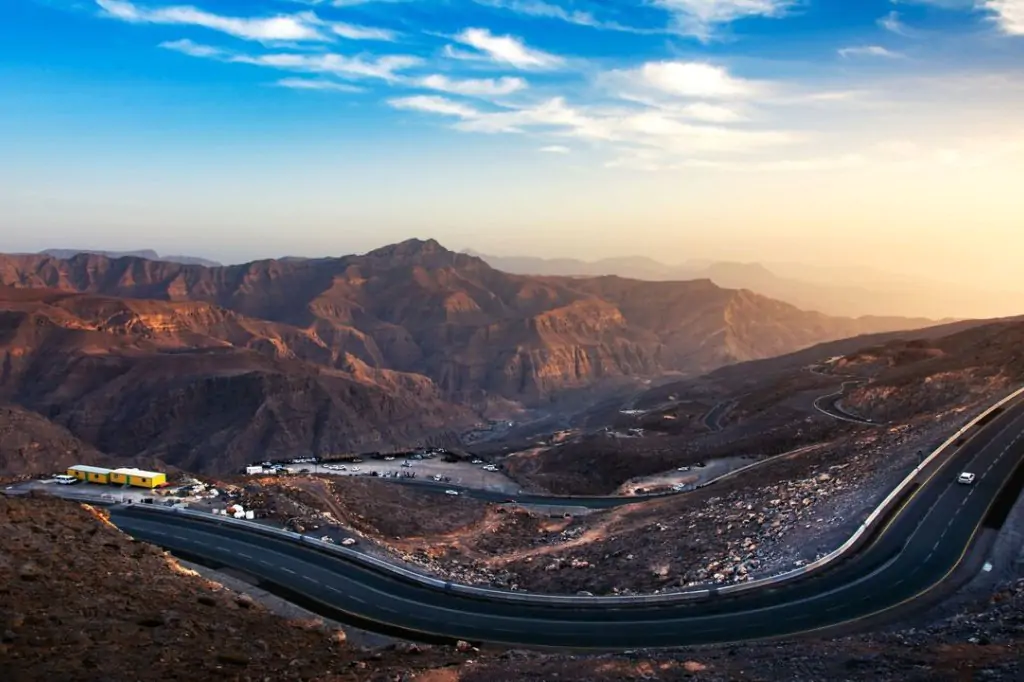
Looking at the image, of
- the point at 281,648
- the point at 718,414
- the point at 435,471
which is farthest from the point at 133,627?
the point at 718,414

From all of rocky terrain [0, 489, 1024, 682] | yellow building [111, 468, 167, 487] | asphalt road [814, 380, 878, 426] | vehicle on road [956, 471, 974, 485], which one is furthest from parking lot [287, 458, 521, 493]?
rocky terrain [0, 489, 1024, 682]

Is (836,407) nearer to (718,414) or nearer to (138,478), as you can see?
(718,414)

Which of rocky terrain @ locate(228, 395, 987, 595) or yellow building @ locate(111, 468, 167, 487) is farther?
yellow building @ locate(111, 468, 167, 487)

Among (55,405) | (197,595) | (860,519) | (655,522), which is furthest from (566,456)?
(55,405)

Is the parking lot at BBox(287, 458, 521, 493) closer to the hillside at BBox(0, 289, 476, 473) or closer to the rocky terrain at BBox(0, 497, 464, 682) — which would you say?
the rocky terrain at BBox(0, 497, 464, 682)

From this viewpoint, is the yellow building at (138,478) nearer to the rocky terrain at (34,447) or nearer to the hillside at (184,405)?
the rocky terrain at (34,447)

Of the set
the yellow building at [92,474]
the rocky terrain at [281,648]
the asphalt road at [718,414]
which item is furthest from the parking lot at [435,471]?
the rocky terrain at [281,648]
